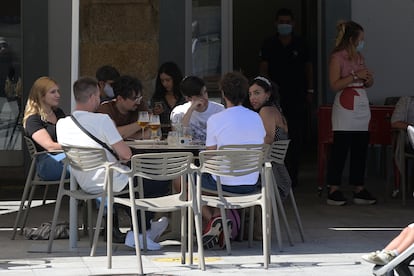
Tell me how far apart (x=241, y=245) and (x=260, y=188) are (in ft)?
1.60

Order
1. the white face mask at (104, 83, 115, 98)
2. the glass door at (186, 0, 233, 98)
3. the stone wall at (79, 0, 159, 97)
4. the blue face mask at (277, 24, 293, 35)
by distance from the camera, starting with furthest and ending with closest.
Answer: the glass door at (186, 0, 233, 98) → the blue face mask at (277, 24, 293, 35) → the stone wall at (79, 0, 159, 97) → the white face mask at (104, 83, 115, 98)

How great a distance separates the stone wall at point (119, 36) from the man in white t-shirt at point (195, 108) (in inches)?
83.5

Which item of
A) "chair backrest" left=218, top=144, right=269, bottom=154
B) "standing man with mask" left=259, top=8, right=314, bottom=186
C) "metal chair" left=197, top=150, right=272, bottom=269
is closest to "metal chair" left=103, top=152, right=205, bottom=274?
"metal chair" left=197, top=150, right=272, bottom=269

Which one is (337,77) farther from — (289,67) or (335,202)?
(289,67)

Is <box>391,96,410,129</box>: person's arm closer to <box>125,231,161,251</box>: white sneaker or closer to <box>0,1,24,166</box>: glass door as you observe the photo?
<box>125,231,161,251</box>: white sneaker

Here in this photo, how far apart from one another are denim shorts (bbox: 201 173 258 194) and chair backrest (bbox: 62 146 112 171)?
871mm

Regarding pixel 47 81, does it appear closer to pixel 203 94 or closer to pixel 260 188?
pixel 203 94

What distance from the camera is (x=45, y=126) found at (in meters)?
8.88

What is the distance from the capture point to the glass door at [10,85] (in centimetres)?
1266

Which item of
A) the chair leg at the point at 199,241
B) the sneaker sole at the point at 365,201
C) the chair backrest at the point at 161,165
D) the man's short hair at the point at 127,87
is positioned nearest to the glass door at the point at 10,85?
the man's short hair at the point at 127,87

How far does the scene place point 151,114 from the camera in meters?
9.23

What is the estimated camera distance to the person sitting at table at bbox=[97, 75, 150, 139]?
29.6ft

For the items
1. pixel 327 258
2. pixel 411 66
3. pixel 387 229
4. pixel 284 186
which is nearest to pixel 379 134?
pixel 411 66

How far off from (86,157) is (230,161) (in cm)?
105
